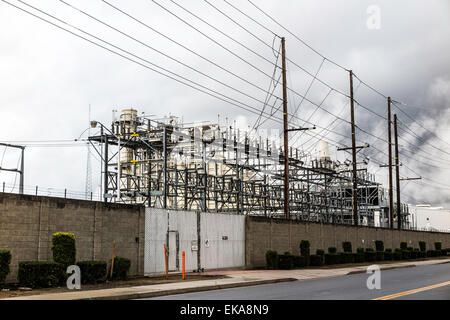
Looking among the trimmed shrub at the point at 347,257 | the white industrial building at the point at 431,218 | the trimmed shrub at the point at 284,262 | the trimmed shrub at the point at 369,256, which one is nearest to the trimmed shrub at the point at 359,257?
the trimmed shrub at the point at 347,257

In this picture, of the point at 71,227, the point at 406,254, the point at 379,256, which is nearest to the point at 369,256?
the point at 379,256

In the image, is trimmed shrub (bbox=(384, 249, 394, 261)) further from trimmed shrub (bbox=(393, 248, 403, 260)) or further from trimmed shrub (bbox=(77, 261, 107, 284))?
trimmed shrub (bbox=(77, 261, 107, 284))

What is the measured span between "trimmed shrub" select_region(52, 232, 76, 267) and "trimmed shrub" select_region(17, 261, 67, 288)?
0.39m

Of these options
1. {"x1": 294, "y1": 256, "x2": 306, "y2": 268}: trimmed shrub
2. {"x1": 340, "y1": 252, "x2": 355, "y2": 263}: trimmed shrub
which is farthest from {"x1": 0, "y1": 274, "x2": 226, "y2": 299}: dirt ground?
{"x1": 340, "y1": 252, "x2": 355, "y2": 263}: trimmed shrub

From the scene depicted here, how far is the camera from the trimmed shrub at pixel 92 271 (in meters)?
21.2

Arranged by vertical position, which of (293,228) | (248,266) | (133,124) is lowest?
(248,266)

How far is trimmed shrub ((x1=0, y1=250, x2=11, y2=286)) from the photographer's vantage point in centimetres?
1870

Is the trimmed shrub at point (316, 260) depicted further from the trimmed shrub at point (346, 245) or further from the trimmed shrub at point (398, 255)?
the trimmed shrub at point (398, 255)

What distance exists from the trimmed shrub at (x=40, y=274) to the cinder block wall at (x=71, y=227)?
0.74m

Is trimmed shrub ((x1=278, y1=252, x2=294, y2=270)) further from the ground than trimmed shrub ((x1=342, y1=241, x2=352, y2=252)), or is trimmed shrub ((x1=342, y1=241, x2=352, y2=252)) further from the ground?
trimmed shrub ((x1=342, y1=241, x2=352, y2=252))
